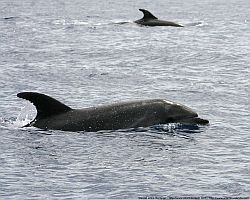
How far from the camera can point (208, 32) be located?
55031mm

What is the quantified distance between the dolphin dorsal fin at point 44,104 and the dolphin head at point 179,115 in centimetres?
264

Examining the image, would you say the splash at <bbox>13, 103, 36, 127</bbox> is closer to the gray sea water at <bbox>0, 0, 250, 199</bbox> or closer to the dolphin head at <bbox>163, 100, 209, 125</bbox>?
the gray sea water at <bbox>0, 0, 250, 199</bbox>

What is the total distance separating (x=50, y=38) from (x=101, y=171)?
111 feet

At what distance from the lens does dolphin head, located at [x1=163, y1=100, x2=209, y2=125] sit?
766 inches

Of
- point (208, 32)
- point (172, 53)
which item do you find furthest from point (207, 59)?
point (208, 32)

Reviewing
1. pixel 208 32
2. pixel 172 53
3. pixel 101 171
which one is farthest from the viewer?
pixel 208 32

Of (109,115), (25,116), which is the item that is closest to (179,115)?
(109,115)

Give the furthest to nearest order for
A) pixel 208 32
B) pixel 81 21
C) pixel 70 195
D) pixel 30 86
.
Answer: pixel 81 21 < pixel 208 32 < pixel 30 86 < pixel 70 195

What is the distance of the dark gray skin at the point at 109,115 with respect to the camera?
1881 cm

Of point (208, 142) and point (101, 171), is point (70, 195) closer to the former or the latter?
point (101, 171)

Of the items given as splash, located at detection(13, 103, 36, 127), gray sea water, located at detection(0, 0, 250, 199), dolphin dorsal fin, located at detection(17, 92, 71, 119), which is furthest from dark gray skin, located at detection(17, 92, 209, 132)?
splash, located at detection(13, 103, 36, 127)

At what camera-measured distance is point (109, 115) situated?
62.7 feet

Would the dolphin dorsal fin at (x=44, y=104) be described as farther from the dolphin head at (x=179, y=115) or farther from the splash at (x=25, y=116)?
the dolphin head at (x=179, y=115)

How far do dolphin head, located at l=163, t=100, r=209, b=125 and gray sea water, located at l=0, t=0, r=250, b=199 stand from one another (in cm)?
18
